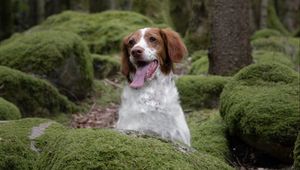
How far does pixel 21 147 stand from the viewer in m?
Answer: 5.31

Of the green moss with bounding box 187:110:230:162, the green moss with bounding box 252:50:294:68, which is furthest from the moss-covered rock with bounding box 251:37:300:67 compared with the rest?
the green moss with bounding box 187:110:230:162

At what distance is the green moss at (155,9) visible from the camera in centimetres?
1777

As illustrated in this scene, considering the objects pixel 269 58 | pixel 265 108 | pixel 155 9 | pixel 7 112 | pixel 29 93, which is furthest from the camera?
pixel 155 9

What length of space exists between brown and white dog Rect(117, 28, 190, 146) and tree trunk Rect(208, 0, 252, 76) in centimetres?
463

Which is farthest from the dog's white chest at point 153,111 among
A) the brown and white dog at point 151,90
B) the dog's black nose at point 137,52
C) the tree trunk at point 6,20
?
the tree trunk at point 6,20

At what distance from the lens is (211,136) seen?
299 inches

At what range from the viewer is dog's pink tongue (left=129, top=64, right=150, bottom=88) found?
573 centimetres

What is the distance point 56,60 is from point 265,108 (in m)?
4.69

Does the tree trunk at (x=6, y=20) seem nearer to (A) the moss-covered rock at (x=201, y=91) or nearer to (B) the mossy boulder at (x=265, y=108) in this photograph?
(A) the moss-covered rock at (x=201, y=91)

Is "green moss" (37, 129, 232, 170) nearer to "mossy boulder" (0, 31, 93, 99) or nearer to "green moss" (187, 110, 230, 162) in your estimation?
"green moss" (187, 110, 230, 162)

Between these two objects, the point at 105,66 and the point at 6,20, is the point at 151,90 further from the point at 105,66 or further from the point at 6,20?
the point at 6,20

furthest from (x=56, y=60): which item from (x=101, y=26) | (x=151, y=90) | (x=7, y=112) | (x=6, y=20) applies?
(x=6, y=20)

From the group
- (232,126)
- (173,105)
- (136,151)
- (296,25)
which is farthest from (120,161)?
(296,25)

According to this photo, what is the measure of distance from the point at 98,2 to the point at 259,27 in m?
6.77
